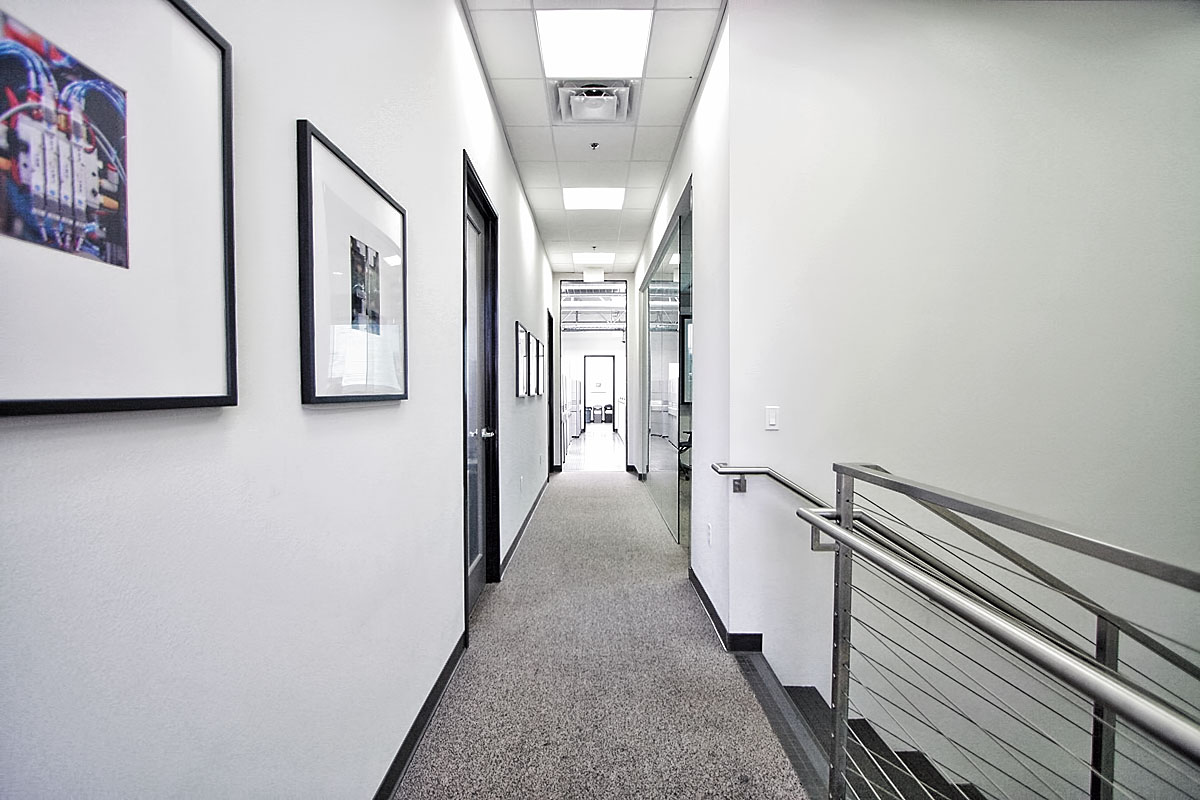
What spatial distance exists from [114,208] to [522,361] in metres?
3.06

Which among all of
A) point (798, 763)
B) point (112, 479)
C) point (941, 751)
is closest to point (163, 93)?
point (112, 479)

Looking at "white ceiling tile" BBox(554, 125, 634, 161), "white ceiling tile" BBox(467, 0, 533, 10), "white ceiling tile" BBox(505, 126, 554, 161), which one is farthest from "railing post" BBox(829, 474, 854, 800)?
"white ceiling tile" BBox(505, 126, 554, 161)

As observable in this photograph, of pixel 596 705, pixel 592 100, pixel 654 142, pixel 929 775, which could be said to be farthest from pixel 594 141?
pixel 929 775

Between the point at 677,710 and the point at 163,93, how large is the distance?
1.90 meters

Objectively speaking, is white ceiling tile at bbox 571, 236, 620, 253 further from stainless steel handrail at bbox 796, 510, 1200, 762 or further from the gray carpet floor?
stainless steel handrail at bbox 796, 510, 1200, 762

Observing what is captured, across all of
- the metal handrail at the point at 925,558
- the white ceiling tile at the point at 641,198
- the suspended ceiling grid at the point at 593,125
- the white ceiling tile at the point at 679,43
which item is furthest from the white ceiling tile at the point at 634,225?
the metal handrail at the point at 925,558

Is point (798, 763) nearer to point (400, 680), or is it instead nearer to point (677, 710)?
point (677, 710)

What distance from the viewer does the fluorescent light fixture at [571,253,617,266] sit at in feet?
19.1

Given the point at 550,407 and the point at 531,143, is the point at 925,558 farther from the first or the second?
the point at 550,407

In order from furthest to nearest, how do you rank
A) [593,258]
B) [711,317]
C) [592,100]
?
[593,258]
[592,100]
[711,317]

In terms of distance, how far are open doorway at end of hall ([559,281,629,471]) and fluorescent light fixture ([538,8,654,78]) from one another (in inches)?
167

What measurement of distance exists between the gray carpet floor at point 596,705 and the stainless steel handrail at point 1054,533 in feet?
2.94

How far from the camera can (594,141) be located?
10.5ft

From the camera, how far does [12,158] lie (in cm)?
45
